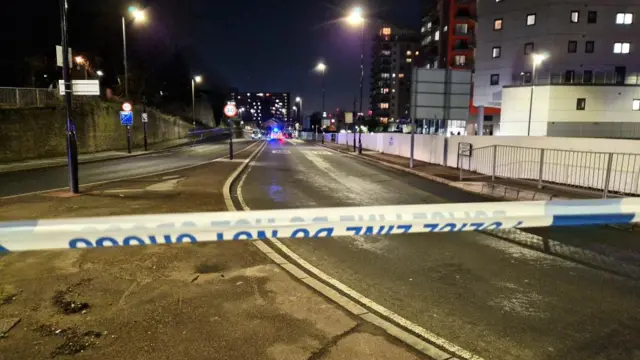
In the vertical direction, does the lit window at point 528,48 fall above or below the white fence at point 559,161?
above

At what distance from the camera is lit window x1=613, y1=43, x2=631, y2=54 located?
1689 inches

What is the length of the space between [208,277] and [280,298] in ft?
3.75

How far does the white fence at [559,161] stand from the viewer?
1098 cm

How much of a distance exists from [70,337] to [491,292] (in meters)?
4.44

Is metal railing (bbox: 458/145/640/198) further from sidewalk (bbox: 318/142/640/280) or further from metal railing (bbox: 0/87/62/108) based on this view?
metal railing (bbox: 0/87/62/108)

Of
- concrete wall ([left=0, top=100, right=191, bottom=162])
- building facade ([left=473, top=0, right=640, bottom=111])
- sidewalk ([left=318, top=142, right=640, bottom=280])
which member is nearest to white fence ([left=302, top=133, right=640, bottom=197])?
sidewalk ([left=318, top=142, right=640, bottom=280])

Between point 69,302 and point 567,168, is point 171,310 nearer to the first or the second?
point 69,302

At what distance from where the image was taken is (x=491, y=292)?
4.99 m

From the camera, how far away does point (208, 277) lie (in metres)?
5.24

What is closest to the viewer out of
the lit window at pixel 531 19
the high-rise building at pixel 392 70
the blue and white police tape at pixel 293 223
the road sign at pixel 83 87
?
the blue and white police tape at pixel 293 223

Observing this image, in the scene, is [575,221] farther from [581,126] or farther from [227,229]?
[581,126]

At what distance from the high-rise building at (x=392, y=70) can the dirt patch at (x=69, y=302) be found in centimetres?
13655

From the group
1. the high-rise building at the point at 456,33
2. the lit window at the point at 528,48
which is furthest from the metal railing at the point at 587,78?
the high-rise building at the point at 456,33

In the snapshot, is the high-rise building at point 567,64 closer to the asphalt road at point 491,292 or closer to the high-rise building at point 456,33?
the high-rise building at point 456,33
